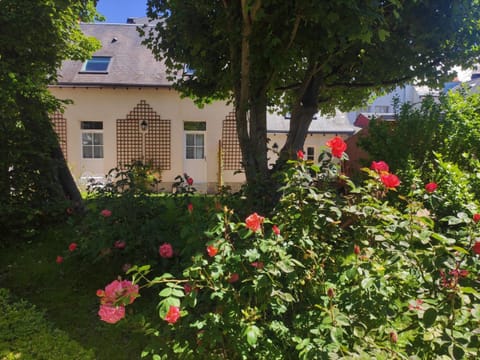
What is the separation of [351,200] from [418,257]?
0.51 metres

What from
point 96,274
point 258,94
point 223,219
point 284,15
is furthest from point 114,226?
point 284,15

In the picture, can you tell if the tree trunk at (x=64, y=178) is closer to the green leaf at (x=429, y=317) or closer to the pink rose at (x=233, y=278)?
the pink rose at (x=233, y=278)

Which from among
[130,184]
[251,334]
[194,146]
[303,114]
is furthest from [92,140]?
[251,334]

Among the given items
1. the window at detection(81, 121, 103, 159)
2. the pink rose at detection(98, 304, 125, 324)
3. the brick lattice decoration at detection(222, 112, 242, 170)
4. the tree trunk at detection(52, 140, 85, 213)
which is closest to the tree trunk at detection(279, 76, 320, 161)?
the tree trunk at detection(52, 140, 85, 213)

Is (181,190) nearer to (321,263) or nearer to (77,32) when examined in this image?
(321,263)

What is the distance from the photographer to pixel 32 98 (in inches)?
175

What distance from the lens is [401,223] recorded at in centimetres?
166

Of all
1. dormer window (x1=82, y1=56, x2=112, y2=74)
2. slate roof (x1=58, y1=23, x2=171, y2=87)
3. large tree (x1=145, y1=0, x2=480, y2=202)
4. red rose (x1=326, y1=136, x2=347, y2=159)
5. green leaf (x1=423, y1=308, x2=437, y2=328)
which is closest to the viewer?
green leaf (x1=423, y1=308, x2=437, y2=328)

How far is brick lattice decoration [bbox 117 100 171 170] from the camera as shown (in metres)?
11.5

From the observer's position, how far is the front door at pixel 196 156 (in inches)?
469

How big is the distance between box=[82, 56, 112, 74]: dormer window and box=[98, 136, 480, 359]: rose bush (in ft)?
38.7

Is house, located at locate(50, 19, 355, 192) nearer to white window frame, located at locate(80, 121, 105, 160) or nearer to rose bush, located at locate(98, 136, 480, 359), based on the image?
white window frame, located at locate(80, 121, 105, 160)

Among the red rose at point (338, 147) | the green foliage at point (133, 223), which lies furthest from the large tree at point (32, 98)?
the red rose at point (338, 147)

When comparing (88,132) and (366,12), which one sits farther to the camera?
(88,132)
